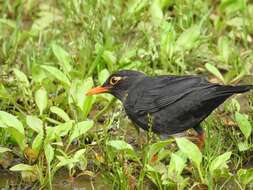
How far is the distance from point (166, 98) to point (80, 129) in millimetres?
887

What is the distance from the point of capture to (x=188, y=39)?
817cm

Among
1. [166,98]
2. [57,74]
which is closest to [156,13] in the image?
[57,74]

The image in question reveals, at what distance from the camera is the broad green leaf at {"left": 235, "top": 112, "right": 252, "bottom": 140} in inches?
262

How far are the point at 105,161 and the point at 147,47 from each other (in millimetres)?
2288

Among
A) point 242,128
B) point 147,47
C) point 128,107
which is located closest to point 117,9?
point 147,47

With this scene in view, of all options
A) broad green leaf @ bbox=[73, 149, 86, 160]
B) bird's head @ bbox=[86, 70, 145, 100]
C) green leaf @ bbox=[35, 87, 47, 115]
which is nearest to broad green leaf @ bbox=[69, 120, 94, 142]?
broad green leaf @ bbox=[73, 149, 86, 160]

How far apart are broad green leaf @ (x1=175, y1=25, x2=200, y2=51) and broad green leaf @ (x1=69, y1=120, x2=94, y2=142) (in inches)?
81.1

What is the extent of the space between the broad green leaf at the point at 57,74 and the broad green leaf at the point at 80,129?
973 mm

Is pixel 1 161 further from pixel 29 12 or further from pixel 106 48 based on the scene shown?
pixel 29 12

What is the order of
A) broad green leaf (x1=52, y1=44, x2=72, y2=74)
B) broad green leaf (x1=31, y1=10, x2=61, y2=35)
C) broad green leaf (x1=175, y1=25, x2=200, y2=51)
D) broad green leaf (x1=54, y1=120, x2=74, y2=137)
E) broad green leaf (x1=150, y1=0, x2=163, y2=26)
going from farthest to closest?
broad green leaf (x1=31, y1=10, x2=61, y2=35) < broad green leaf (x1=150, y1=0, x2=163, y2=26) < broad green leaf (x1=175, y1=25, x2=200, y2=51) < broad green leaf (x1=52, y1=44, x2=72, y2=74) < broad green leaf (x1=54, y1=120, x2=74, y2=137)

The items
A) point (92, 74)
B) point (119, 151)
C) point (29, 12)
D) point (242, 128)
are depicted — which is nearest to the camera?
point (119, 151)

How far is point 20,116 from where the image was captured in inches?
268

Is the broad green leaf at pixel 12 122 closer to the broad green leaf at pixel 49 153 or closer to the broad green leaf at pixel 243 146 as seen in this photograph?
the broad green leaf at pixel 49 153

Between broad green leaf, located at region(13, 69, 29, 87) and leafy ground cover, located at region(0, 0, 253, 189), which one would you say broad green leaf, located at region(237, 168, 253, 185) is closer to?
leafy ground cover, located at region(0, 0, 253, 189)
